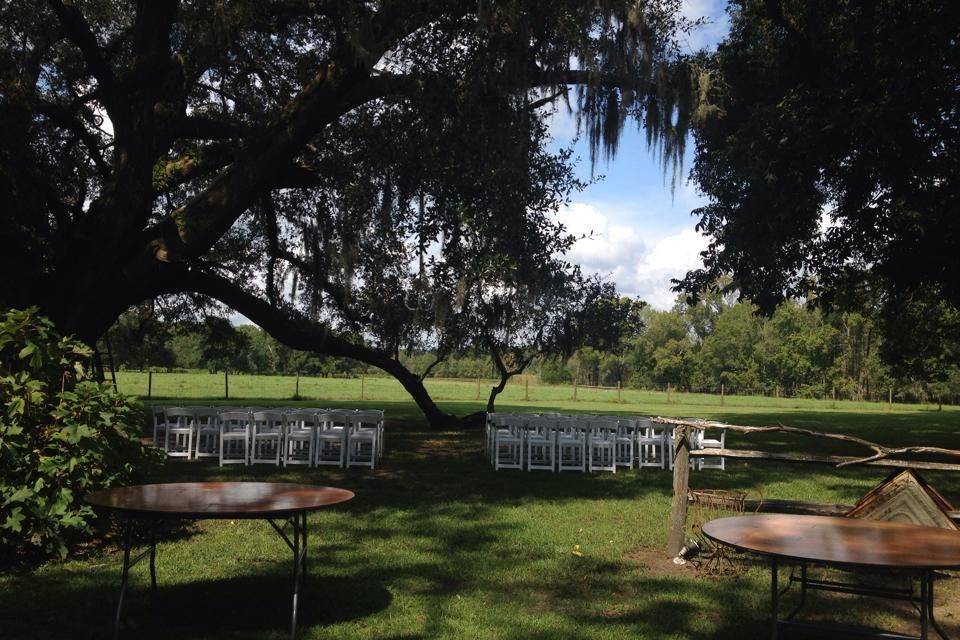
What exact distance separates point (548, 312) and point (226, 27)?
34.7 ft

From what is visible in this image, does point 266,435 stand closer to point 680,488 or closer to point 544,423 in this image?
point 544,423

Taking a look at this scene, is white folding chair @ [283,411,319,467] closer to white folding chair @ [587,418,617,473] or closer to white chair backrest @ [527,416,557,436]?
white chair backrest @ [527,416,557,436]

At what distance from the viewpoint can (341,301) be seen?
12.9 meters

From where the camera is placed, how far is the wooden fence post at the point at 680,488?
5.94 metres

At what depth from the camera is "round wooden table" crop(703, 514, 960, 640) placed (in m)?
3.26

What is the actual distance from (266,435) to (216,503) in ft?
23.0

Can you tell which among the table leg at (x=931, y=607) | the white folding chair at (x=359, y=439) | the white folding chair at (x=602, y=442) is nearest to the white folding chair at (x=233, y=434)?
the white folding chair at (x=359, y=439)

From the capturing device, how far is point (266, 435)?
10.9m

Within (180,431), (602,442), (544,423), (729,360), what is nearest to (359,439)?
(544,423)

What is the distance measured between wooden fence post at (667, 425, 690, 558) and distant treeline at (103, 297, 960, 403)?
42.6 m

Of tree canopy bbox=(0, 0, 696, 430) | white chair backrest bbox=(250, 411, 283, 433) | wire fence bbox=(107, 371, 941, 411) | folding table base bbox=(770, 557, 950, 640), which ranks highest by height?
tree canopy bbox=(0, 0, 696, 430)

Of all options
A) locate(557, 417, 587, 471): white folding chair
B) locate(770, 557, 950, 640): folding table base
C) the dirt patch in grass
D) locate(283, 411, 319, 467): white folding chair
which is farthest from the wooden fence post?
locate(283, 411, 319, 467): white folding chair

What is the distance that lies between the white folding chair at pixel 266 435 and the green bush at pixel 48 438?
16.9 ft

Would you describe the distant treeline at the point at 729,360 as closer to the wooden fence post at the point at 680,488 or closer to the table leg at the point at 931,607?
the wooden fence post at the point at 680,488
